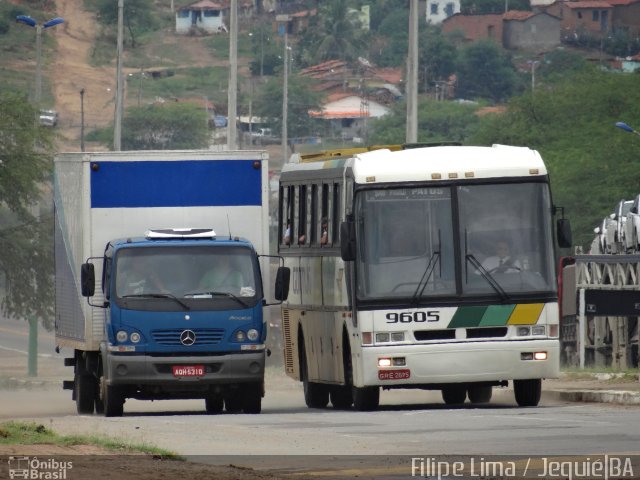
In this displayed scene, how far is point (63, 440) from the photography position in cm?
1698

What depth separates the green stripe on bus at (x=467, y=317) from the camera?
23.2 meters

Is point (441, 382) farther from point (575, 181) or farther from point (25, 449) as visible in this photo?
point (575, 181)

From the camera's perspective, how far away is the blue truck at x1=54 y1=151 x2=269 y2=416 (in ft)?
77.2

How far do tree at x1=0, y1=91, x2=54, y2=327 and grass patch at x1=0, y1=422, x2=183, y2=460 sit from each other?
3694 cm

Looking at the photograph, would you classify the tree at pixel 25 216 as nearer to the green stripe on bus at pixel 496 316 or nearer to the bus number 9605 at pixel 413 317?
the bus number 9605 at pixel 413 317

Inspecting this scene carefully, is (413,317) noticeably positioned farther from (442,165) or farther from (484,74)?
(484,74)

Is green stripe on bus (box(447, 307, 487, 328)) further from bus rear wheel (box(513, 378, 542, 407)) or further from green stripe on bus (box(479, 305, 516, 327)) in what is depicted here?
bus rear wheel (box(513, 378, 542, 407))

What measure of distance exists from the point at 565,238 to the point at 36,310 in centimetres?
3377

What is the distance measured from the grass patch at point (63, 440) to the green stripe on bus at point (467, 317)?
252 inches

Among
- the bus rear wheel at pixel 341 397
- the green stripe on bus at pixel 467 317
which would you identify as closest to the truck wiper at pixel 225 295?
the bus rear wheel at pixel 341 397

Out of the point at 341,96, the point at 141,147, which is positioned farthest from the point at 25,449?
the point at 341,96

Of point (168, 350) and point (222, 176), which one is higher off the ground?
point (222, 176)

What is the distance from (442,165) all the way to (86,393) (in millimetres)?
5868

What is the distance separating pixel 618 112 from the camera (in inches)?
4210
